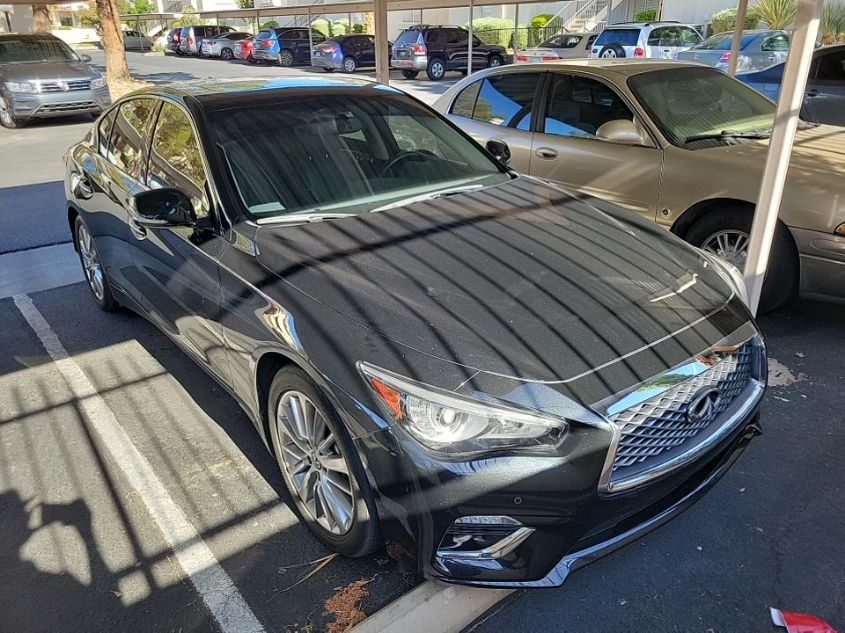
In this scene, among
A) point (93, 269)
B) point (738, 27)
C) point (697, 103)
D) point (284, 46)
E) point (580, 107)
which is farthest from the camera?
point (284, 46)

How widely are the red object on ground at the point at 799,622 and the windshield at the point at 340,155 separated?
86.6 inches

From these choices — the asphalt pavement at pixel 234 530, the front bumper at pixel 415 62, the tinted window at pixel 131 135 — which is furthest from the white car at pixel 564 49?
the asphalt pavement at pixel 234 530

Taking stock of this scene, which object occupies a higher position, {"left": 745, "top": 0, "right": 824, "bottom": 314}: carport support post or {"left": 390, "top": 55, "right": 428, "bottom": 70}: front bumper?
{"left": 745, "top": 0, "right": 824, "bottom": 314}: carport support post

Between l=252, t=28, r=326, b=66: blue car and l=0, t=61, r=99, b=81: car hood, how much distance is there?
50.4ft

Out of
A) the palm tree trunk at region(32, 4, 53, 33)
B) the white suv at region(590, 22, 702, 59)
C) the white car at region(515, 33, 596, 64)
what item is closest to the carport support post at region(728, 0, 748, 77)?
the white suv at region(590, 22, 702, 59)

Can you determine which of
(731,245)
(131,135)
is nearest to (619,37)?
(731,245)

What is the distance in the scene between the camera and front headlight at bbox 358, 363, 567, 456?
1940mm

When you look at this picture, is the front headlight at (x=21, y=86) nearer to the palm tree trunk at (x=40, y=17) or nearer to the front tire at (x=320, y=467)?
the front tire at (x=320, y=467)

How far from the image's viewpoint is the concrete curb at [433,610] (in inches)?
84.8

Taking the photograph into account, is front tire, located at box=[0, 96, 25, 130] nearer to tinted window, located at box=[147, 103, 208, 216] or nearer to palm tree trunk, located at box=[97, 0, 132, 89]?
palm tree trunk, located at box=[97, 0, 132, 89]

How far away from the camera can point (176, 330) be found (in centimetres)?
336

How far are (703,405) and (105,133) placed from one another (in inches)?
153

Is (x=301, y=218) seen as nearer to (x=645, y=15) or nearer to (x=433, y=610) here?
(x=433, y=610)

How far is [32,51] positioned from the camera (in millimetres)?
13359
